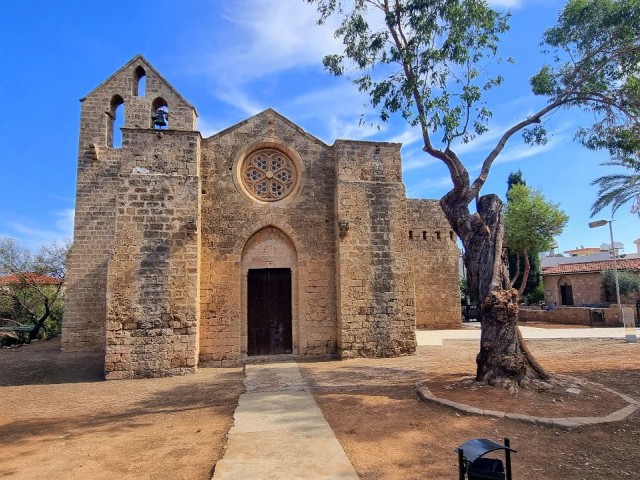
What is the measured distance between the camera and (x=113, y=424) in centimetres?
603

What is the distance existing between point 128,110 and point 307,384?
492 inches

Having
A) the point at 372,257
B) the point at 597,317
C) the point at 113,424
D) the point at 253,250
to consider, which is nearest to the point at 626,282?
the point at 597,317

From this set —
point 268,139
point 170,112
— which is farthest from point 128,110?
point 268,139

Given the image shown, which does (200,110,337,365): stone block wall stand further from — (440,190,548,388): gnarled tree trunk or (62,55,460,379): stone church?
(440,190,548,388): gnarled tree trunk

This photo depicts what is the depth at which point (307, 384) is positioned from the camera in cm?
794

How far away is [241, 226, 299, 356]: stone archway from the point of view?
10875 millimetres

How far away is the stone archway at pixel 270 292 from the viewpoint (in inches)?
428

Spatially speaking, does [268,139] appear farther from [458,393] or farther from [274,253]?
[458,393]

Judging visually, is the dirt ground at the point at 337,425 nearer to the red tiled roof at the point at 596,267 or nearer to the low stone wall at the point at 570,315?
the low stone wall at the point at 570,315

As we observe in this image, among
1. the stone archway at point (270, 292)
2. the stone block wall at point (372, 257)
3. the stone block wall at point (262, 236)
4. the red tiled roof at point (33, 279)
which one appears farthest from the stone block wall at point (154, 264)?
the red tiled roof at point (33, 279)

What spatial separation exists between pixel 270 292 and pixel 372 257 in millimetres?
2916

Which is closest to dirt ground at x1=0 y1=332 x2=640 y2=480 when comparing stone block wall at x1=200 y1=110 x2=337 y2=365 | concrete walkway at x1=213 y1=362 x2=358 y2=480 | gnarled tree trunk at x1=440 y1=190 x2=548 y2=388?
concrete walkway at x1=213 y1=362 x2=358 y2=480

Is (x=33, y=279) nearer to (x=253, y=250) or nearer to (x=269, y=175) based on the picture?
(x=253, y=250)

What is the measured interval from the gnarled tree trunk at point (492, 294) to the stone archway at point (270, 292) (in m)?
4.79
